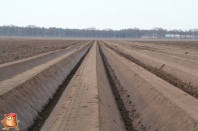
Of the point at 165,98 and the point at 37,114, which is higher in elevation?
the point at 165,98

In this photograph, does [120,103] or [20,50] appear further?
[20,50]

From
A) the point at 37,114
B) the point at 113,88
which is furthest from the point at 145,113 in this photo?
the point at 113,88

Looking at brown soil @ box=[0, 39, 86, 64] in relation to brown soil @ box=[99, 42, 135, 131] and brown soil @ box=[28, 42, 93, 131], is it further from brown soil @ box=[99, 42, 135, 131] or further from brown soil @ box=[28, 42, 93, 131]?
brown soil @ box=[28, 42, 93, 131]

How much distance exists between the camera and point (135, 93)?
43.0 ft

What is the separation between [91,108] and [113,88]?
630cm

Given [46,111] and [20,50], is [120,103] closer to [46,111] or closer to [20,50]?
[46,111]

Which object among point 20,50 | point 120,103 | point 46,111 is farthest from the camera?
point 20,50

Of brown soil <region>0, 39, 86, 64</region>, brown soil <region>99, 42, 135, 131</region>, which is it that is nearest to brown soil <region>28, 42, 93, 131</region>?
brown soil <region>99, 42, 135, 131</region>

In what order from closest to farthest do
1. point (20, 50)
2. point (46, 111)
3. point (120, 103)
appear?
point (46, 111)
point (120, 103)
point (20, 50)

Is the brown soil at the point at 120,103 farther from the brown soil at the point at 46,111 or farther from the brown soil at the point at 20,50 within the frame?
the brown soil at the point at 20,50

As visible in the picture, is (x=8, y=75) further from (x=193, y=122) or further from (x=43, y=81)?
(x=193, y=122)

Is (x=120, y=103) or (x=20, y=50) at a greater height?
(x=20, y=50)

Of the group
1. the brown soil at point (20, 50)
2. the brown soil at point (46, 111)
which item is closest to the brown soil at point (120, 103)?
the brown soil at point (46, 111)

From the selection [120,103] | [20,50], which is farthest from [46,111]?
[20,50]
